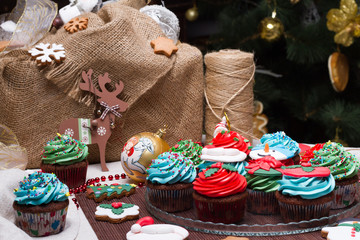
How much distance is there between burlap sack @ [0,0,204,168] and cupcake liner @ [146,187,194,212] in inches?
22.7

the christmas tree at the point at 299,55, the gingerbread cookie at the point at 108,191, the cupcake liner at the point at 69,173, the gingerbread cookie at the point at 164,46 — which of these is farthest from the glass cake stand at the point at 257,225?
the christmas tree at the point at 299,55

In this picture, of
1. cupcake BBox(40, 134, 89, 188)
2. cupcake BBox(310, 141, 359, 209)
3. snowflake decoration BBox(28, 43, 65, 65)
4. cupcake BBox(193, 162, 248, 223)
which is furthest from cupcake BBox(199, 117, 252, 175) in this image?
snowflake decoration BBox(28, 43, 65, 65)

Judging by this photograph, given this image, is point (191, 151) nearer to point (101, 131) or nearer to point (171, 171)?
point (171, 171)

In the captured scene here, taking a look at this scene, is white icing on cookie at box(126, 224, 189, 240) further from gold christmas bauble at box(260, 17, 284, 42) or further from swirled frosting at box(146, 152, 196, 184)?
gold christmas bauble at box(260, 17, 284, 42)

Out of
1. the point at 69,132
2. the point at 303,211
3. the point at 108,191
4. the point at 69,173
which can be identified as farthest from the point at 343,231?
the point at 69,132

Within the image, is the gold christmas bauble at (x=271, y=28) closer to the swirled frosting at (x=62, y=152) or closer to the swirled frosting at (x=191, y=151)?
the swirled frosting at (x=191, y=151)

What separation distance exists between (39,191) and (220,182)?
→ 0.48 meters

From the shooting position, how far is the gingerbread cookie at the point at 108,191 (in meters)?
1.66

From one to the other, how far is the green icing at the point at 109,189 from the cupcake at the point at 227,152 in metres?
0.27

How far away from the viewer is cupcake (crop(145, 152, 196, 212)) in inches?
60.7

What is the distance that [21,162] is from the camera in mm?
1825

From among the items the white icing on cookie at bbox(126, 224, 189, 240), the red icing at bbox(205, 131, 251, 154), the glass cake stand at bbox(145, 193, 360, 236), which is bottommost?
the glass cake stand at bbox(145, 193, 360, 236)

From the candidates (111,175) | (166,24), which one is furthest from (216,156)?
(166,24)

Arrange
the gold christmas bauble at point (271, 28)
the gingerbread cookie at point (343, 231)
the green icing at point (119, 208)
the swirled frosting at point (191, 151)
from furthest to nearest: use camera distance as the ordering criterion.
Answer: the gold christmas bauble at point (271, 28) < the swirled frosting at point (191, 151) < the green icing at point (119, 208) < the gingerbread cookie at point (343, 231)
